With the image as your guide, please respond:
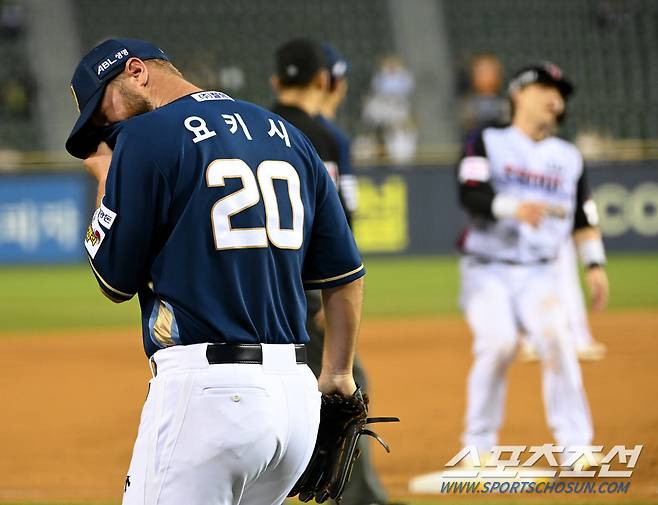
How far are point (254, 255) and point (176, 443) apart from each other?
0.53 m

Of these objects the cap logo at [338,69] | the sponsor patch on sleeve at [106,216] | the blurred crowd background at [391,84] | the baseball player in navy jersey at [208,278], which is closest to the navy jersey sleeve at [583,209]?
the cap logo at [338,69]

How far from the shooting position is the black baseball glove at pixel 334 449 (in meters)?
3.59

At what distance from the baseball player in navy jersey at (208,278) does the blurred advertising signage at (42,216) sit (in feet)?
61.8

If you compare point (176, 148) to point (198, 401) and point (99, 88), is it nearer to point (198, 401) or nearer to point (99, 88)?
point (99, 88)

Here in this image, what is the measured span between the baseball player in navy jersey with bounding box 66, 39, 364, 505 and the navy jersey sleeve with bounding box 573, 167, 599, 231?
3.93m

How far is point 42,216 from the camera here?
21.9 meters

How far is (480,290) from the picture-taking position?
6.75 metres

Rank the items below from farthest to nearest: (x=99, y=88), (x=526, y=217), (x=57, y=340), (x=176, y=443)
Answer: (x=57, y=340)
(x=526, y=217)
(x=99, y=88)
(x=176, y=443)

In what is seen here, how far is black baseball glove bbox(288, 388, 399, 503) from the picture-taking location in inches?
141

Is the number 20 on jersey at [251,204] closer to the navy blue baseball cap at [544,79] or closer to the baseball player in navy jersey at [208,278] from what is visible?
the baseball player in navy jersey at [208,278]

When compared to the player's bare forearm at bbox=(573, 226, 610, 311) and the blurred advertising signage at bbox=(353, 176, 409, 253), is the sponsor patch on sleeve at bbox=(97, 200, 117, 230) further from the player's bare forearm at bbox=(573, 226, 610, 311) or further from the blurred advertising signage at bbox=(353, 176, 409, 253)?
the blurred advertising signage at bbox=(353, 176, 409, 253)

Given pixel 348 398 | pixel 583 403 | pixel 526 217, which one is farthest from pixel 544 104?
pixel 348 398

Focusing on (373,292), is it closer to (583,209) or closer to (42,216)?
(42,216)

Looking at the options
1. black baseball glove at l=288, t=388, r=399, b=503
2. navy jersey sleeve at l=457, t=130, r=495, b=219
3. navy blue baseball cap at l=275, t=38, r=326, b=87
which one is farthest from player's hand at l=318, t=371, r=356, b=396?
navy jersey sleeve at l=457, t=130, r=495, b=219
